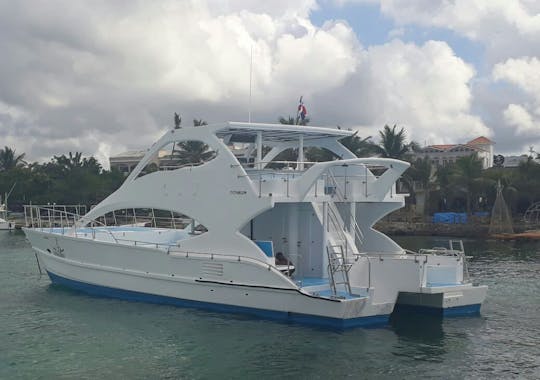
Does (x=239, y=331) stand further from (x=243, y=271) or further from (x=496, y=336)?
(x=496, y=336)

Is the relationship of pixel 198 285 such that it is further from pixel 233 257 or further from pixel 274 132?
pixel 274 132

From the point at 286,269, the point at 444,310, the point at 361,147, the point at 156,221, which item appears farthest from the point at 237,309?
the point at 361,147

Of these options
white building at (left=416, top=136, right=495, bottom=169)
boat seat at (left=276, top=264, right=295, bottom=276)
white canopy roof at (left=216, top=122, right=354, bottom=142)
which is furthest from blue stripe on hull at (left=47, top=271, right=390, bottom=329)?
white building at (left=416, top=136, right=495, bottom=169)

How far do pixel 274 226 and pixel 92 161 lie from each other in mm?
54981

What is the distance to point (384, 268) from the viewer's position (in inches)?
571

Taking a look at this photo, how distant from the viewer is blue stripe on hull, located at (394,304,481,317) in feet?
51.3

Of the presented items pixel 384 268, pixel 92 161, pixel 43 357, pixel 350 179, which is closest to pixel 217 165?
pixel 350 179

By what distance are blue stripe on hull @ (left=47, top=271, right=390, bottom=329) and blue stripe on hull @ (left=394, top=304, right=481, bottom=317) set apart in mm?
1658

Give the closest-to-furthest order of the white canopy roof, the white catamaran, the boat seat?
the white catamaran, the boat seat, the white canopy roof

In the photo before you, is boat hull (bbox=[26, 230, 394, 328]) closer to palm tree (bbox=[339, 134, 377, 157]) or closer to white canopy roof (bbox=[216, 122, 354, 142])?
white canopy roof (bbox=[216, 122, 354, 142])

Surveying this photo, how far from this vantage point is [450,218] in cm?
4962

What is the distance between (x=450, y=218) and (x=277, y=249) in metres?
35.6

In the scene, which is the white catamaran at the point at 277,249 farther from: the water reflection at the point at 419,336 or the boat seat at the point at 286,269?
the water reflection at the point at 419,336

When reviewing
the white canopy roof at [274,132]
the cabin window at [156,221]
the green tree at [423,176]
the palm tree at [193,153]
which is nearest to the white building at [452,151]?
the green tree at [423,176]
